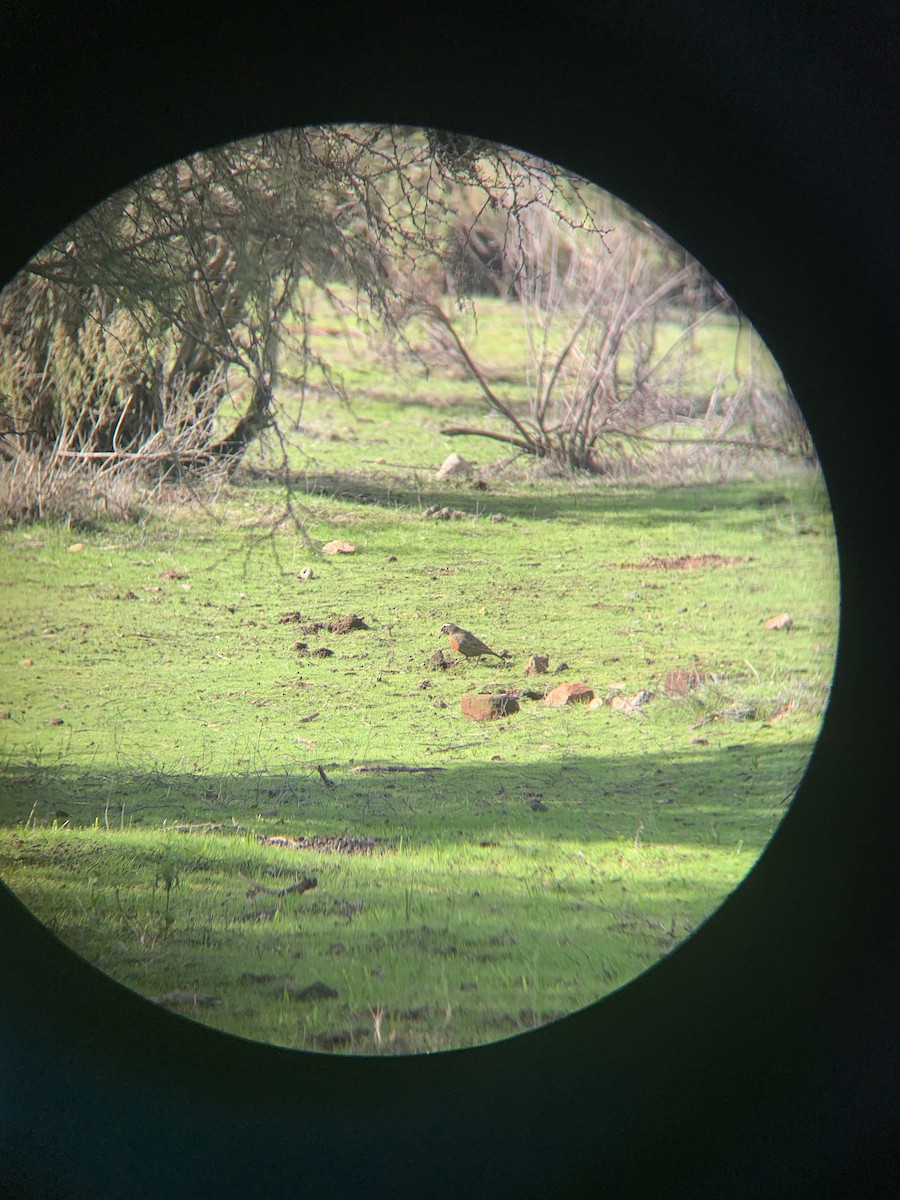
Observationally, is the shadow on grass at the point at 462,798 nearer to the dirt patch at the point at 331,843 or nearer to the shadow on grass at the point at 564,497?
the dirt patch at the point at 331,843

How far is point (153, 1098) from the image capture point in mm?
1336

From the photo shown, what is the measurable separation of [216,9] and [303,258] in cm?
88

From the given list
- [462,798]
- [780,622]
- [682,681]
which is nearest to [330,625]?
[462,798]

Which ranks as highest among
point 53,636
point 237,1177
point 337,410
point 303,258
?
point 303,258

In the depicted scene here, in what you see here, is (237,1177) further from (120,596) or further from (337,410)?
(337,410)

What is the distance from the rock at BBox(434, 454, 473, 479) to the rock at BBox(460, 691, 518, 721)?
605mm

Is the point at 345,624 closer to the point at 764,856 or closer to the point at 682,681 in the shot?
the point at 682,681

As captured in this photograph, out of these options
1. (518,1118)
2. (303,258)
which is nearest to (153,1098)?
(518,1118)

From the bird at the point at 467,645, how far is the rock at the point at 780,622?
0.75 meters

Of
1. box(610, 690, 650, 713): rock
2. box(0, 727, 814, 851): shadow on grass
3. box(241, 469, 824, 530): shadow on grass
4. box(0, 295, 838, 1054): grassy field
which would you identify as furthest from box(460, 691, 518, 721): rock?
box(241, 469, 824, 530): shadow on grass

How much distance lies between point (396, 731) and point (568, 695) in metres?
0.43

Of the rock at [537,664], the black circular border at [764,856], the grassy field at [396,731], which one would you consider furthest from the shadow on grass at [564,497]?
the black circular border at [764,856]

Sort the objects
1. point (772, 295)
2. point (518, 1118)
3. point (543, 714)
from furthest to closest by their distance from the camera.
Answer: point (543, 714) < point (518, 1118) < point (772, 295)

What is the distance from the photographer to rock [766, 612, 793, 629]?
8.46ft
